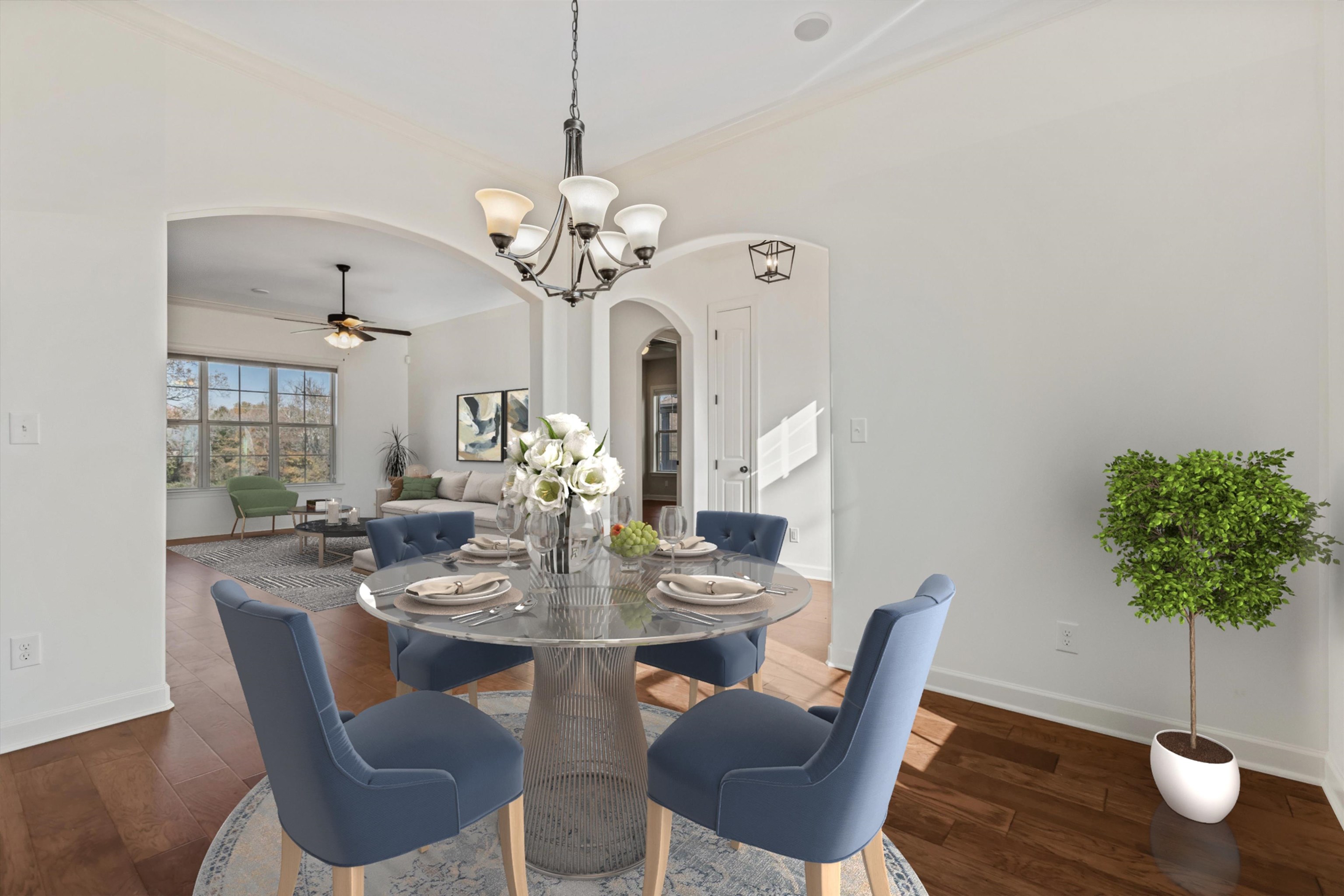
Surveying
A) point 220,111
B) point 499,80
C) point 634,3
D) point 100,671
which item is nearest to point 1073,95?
point 634,3

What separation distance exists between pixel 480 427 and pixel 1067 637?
23.2ft

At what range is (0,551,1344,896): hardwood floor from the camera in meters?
1.67

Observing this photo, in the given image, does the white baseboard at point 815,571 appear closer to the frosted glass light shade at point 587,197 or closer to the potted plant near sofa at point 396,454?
the frosted glass light shade at point 587,197

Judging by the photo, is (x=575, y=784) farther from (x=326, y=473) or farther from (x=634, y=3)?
(x=326, y=473)

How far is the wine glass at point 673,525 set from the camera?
204 centimetres

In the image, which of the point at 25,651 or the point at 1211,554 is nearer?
the point at 1211,554

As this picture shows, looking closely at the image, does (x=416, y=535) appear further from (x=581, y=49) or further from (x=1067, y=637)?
(x=1067, y=637)

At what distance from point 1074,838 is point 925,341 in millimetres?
1983

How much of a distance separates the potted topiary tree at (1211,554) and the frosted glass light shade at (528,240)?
2.36 metres

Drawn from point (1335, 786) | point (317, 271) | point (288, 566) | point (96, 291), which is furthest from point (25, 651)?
point (317, 271)

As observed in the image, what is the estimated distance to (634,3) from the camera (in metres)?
2.49

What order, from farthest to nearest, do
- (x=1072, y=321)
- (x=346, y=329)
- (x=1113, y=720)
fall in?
(x=346, y=329)
(x=1072, y=321)
(x=1113, y=720)

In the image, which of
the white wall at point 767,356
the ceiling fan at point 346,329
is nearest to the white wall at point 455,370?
the ceiling fan at point 346,329

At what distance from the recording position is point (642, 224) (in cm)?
235
